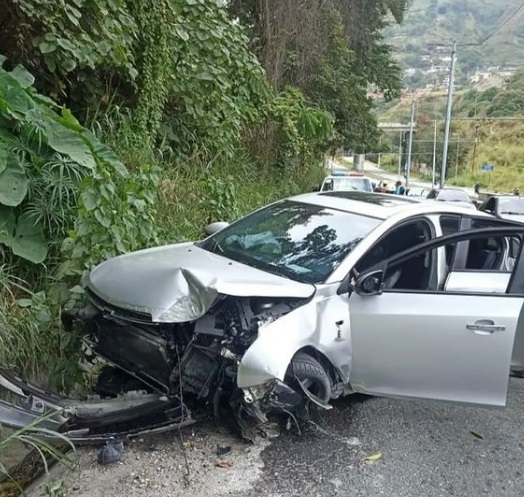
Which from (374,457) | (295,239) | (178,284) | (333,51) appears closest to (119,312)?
(178,284)

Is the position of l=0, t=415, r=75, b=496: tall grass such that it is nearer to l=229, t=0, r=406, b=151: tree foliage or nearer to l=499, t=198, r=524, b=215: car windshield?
l=499, t=198, r=524, b=215: car windshield

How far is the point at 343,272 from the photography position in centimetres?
375

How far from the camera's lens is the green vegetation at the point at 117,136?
4391 mm

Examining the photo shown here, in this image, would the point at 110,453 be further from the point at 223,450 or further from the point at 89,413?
the point at 223,450

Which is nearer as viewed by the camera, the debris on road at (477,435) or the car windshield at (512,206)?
the debris on road at (477,435)

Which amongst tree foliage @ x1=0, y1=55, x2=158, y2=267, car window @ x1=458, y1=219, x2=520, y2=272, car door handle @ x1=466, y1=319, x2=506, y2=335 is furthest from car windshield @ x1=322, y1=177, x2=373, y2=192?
car door handle @ x1=466, y1=319, x2=506, y2=335

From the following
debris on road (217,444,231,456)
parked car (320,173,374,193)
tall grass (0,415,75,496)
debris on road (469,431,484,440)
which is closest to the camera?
tall grass (0,415,75,496)

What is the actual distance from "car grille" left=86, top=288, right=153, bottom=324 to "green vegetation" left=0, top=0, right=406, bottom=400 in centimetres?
50

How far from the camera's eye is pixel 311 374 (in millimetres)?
3457

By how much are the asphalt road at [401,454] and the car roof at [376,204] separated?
4.91ft

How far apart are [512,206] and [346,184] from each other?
25.6 feet

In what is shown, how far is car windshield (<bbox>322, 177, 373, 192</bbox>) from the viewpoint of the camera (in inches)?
631

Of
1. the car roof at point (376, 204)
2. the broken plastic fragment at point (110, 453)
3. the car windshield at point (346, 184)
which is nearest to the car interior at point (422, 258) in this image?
the car roof at point (376, 204)

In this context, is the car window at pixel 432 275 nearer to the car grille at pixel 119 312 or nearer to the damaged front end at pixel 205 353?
the damaged front end at pixel 205 353
